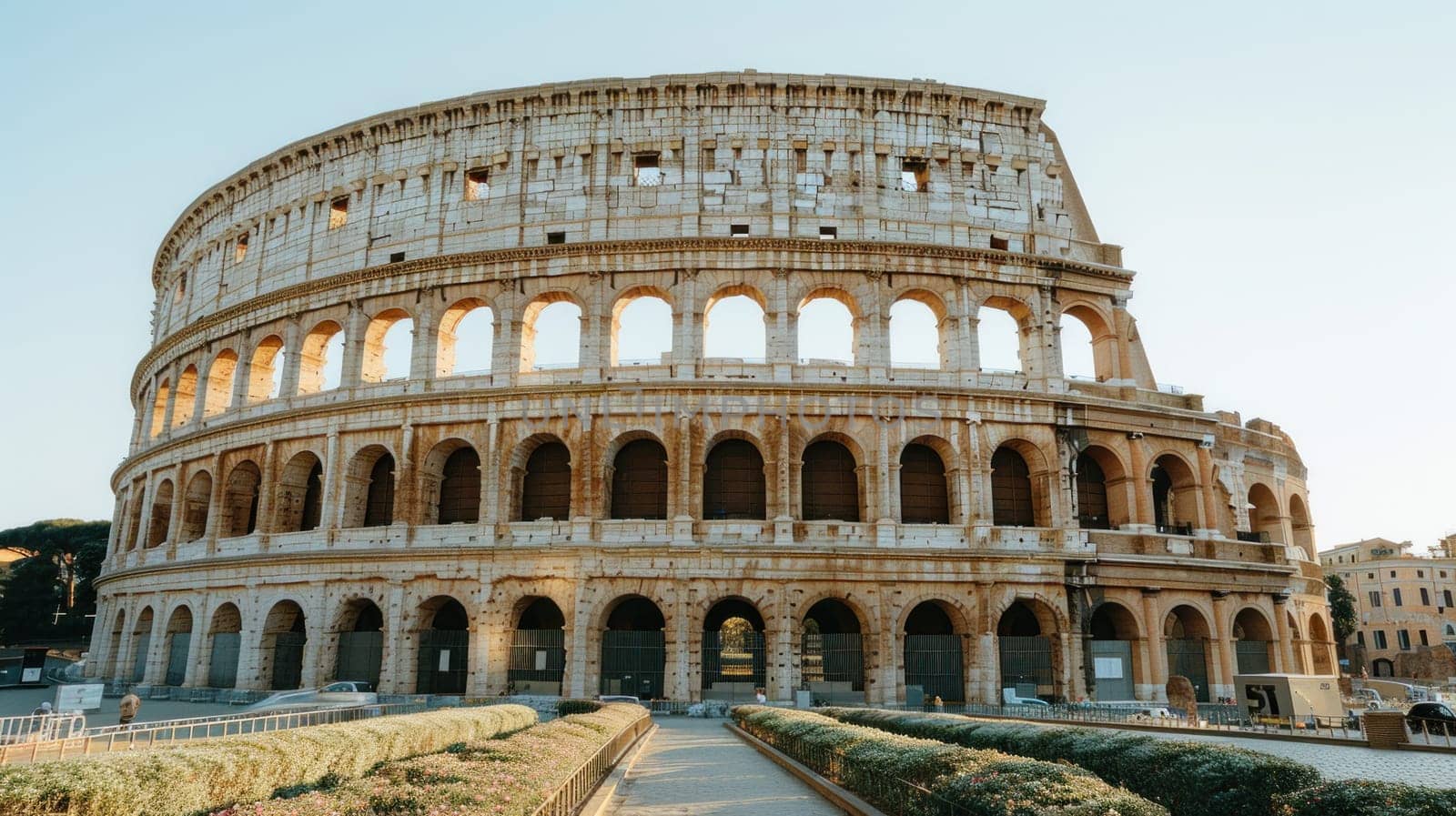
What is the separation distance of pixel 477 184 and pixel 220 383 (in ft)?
46.7

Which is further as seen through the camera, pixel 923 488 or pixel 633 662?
pixel 923 488

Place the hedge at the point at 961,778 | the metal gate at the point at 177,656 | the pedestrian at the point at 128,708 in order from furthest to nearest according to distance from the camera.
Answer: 1. the metal gate at the point at 177,656
2. the pedestrian at the point at 128,708
3. the hedge at the point at 961,778

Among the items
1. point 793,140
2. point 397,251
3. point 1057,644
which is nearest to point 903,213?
point 793,140

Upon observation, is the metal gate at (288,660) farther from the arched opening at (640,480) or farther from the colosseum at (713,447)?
the arched opening at (640,480)

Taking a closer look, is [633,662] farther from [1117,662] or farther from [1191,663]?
[1191,663]

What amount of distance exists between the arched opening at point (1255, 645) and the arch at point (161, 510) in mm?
40585

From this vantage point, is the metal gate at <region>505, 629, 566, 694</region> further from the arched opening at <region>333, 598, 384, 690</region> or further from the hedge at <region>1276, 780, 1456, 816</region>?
the hedge at <region>1276, 780, 1456, 816</region>

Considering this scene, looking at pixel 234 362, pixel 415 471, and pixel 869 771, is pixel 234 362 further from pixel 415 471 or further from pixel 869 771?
pixel 869 771

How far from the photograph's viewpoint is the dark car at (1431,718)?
18.9 metres

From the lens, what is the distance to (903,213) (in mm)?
31219

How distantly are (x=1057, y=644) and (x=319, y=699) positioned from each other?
862 inches

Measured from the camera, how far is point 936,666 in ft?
91.1

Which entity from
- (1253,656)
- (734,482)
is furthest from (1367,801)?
(1253,656)

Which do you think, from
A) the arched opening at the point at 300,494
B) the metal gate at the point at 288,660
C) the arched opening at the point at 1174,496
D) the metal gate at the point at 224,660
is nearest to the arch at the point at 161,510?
the metal gate at the point at 224,660
